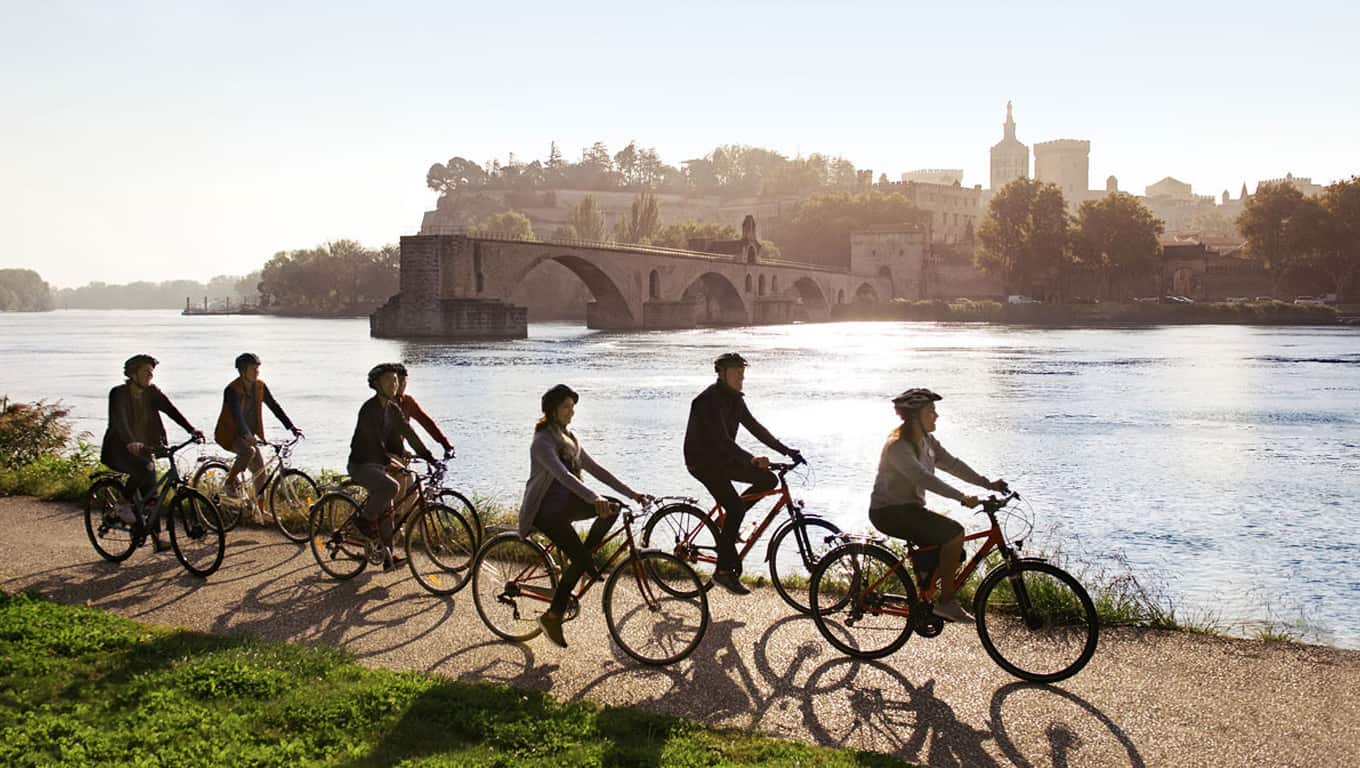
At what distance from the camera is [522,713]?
6148 mm

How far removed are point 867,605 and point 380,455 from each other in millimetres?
3878

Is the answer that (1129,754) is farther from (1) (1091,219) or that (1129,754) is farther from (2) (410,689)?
(1) (1091,219)

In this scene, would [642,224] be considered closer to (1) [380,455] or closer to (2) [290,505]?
(2) [290,505]

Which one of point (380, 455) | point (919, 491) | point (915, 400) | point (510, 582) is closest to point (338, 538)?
point (380, 455)

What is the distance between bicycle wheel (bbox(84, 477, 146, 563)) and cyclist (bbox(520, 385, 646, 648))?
4347 millimetres

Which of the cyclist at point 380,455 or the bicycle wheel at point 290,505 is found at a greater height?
the cyclist at point 380,455

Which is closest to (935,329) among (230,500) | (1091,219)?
(1091,219)

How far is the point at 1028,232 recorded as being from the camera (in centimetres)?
9681

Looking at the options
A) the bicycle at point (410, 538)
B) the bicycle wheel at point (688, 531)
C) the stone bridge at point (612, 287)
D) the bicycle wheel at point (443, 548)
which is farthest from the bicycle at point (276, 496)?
the stone bridge at point (612, 287)

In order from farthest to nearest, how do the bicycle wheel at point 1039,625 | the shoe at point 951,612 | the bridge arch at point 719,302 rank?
the bridge arch at point 719,302 < the shoe at point 951,612 < the bicycle wheel at point 1039,625

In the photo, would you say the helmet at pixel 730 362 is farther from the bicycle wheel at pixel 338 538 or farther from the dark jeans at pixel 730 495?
the bicycle wheel at pixel 338 538

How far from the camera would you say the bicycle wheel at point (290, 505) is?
1086 cm

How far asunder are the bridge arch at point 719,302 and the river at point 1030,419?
3612 centimetres

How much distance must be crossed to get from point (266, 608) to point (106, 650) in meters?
1.40
